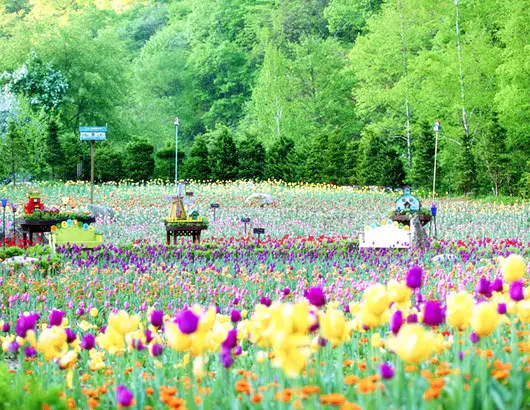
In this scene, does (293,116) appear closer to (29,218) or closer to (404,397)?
(29,218)

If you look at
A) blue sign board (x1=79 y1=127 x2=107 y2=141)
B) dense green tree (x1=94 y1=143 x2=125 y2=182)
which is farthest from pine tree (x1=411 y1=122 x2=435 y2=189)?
blue sign board (x1=79 y1=127 x2=107 y2=141)

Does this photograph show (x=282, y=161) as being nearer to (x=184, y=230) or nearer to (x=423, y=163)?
(x=423, y=163)

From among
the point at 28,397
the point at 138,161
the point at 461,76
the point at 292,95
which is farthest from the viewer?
the point at 292,95

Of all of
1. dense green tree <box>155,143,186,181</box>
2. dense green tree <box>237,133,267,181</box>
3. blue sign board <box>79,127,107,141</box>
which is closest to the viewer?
blue sign board <box>79,127,107,141</box>

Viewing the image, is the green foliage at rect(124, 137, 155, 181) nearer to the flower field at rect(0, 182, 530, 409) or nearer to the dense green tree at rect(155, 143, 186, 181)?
the dense green tree at rect(155, 143, 186, 181)

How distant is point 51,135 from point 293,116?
10.2 m

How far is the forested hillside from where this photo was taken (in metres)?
24.1

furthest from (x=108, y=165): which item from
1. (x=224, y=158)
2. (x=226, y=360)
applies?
(x=226, y=360)

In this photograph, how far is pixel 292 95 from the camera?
33594 millimetres

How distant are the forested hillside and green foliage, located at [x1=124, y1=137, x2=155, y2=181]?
0.16 ft

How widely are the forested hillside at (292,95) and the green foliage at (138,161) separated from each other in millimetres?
48

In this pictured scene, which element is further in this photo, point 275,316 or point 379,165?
point 379,165

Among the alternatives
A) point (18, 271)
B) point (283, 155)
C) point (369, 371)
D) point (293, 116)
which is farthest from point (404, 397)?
point (293, 116)

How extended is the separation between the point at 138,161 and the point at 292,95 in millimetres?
8671
